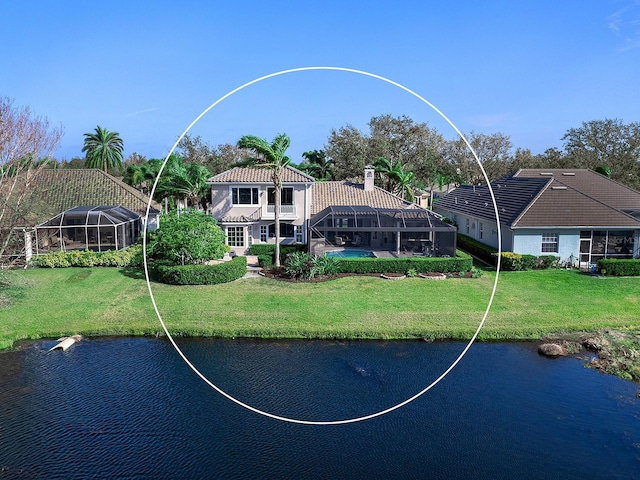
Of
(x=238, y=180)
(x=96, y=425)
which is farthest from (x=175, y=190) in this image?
(x=96, y=425)

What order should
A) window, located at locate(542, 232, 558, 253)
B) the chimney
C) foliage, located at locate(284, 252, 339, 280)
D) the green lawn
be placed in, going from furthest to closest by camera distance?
1. the chimney
2. window, located at locate(542, 232, 558, 253)
3. foliage, located at locate(284, 252, 339, 280)
4. the green lawn

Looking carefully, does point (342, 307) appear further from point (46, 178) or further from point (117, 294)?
point (46, 178)

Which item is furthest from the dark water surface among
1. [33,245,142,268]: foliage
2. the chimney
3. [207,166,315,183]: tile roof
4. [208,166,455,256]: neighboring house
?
the chimney

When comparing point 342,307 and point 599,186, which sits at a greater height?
point 599,186

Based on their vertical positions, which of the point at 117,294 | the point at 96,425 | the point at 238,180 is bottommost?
the point at 96,425

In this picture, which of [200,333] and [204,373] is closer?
[204,373]

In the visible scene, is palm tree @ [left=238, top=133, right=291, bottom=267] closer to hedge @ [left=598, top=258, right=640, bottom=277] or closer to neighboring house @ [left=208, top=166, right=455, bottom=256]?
neighboring house @ [left=208, top=166, right=455, bottom=256]

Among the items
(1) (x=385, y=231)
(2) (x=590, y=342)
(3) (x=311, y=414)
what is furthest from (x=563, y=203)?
(3) (x=311, y=414)

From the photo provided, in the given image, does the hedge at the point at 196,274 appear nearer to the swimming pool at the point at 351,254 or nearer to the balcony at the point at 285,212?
the swimming pool at the point at 351,254
